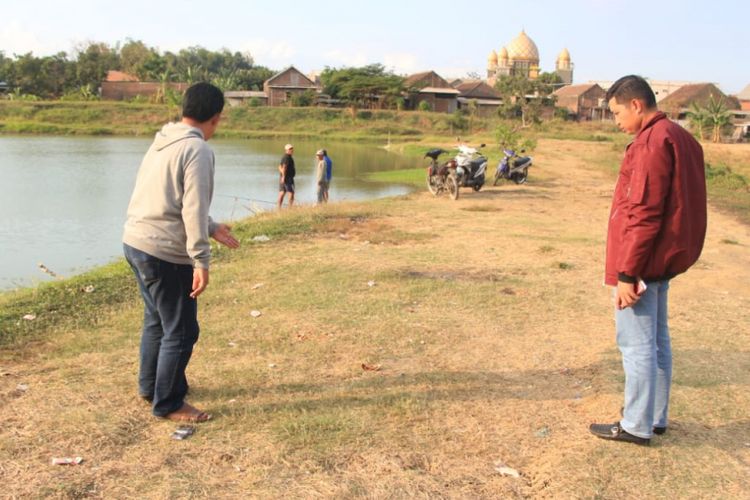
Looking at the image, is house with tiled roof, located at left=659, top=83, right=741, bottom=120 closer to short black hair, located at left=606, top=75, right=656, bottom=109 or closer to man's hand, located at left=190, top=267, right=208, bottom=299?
short black hair, located at left=606, top=75, right=656, bottom=109

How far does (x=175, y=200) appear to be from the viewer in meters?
2.91

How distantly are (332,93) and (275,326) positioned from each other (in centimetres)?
5226

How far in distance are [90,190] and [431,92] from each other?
4343cm

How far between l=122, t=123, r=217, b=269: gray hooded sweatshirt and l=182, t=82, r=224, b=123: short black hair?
73 millimetres

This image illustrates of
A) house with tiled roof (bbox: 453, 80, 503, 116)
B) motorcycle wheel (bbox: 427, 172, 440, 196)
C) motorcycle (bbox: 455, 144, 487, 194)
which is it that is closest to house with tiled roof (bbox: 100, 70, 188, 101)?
house with tiled roof (bbox: 453, 80, 503, 116)

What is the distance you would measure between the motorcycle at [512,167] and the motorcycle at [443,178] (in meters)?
2.38

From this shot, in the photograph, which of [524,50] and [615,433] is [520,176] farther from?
[524,50]

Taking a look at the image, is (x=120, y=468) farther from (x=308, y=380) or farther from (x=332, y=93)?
(x=332, y=93)

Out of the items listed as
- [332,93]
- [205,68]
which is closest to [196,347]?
[332,93]

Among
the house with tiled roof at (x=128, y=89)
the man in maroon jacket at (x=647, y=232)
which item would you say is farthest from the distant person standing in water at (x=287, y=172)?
the house with tiled roof at (x=128, y=89)

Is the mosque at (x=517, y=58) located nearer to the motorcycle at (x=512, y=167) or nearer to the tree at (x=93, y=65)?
the tree at (x=93, y=65)

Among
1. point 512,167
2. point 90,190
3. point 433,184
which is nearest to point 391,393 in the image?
point 433,184

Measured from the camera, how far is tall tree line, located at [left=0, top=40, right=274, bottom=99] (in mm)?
53969

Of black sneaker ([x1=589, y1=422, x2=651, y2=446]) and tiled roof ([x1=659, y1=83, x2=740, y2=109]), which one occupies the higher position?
tiled roof ([x1=659, y1=83, x2=740, y2=109])
